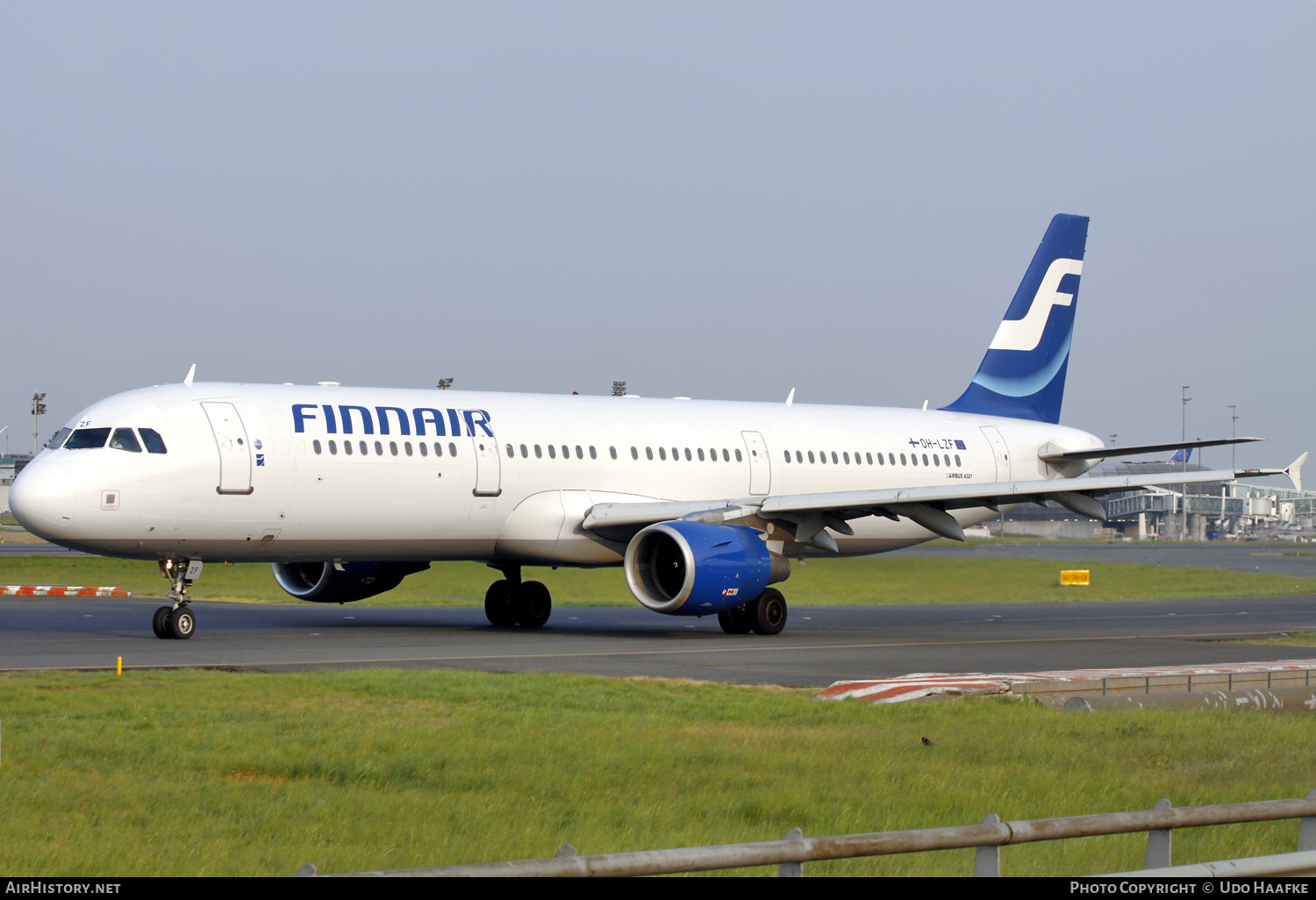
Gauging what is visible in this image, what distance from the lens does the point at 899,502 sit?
2283cm

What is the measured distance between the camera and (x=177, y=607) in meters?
19.9

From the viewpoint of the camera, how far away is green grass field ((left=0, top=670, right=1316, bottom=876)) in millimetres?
7180

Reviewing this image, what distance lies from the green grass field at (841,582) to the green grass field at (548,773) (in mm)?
15668

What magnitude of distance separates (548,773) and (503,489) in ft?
46.5

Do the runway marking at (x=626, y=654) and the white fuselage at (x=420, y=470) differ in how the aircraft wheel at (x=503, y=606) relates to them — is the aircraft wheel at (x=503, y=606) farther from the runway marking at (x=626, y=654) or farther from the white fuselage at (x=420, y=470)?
the runway marking at (x=626, y=654)

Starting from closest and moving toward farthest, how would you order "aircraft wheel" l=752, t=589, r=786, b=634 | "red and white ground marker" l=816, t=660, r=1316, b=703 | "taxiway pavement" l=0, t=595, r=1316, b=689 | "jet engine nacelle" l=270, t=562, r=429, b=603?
"red and white ground marker" l=816, t=660, r=1316, b=703, "taxiway pavement" l=0, t=595, r=1316, b=689, "aircraft wheel" l=752, t=589, r=786, b=634, "jet engine nacelle" l=270, t=562, r=429, b=603

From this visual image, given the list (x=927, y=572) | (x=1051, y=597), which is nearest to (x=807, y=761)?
(x=927, y=572)

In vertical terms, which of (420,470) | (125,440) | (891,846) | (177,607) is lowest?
(177,607)

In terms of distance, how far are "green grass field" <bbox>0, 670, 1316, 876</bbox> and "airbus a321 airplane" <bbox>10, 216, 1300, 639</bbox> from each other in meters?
6.63

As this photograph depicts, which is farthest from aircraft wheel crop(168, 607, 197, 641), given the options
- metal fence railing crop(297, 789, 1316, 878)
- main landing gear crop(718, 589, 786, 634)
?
metal fence railing crop(297, 789, 1316, 878)

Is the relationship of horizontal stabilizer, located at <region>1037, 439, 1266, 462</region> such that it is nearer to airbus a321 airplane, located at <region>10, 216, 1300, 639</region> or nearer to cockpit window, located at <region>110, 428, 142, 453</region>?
airbus a321 airplane, located at <region>10, 216, 1300, 639</region>

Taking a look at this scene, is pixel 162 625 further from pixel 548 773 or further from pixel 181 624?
pixel 548 773

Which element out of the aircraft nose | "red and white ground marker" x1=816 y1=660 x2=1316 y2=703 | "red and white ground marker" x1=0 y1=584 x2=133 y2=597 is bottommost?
"red and white ground marker" x1=0 y1=584 x2=133 y2=597

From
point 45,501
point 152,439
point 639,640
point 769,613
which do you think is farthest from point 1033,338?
point 45,501
